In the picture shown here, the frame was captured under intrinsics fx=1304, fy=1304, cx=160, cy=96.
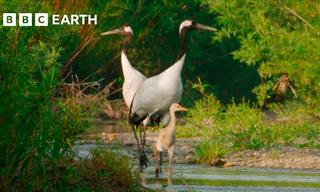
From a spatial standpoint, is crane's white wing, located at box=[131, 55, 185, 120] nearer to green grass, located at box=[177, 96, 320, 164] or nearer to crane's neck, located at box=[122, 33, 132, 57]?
green grass, located at box=[177, 96, 320, 164]

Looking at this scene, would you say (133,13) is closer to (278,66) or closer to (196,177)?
(278,66)

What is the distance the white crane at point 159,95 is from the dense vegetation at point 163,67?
19.4 inches

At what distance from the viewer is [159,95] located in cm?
1947

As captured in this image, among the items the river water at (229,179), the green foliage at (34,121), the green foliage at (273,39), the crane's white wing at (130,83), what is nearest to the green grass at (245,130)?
the green foliage at (273,39)

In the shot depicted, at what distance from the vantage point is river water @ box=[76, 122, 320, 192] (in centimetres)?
1616

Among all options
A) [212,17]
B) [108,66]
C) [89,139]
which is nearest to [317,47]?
[89,139]

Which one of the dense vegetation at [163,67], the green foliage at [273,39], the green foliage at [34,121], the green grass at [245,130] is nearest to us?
the green foliage at [34,121]

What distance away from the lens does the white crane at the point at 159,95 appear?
63.5 feet

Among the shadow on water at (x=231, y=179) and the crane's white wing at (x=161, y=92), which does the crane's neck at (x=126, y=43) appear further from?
the shadow on water at (x=231, y=179)

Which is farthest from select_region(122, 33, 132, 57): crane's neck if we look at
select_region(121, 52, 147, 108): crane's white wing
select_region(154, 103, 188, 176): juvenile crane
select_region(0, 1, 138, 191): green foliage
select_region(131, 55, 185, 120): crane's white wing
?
select_region(0, 1, 138, 191): green foliage

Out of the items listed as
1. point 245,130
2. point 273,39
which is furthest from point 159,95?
point 273,39

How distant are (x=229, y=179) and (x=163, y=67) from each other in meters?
25.1

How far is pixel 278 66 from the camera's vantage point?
2502 centimetres

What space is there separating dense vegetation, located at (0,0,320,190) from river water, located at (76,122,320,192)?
1338 millimetres
